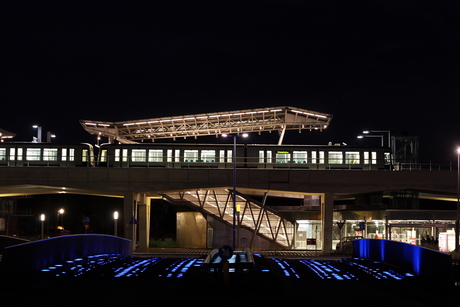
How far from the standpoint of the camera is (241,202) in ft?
166

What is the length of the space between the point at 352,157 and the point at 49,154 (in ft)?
84.5

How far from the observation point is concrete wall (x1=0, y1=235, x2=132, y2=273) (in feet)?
53.5

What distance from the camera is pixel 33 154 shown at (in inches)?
1983

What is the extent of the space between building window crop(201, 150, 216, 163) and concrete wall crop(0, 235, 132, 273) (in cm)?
2231

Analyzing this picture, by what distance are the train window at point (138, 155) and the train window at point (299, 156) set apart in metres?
12.7

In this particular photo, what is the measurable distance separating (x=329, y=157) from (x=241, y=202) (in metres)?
8.39

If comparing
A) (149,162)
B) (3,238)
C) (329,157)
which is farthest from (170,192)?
(3,238)

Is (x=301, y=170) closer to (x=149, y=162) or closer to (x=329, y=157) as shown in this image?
(x=329, y=157)

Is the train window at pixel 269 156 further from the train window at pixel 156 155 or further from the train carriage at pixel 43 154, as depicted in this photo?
the train carriage at pixel 43 154

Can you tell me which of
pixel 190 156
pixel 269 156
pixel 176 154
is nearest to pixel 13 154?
pixel 176 154

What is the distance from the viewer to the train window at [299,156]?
164 ft

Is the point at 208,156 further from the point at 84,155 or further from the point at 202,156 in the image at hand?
the point at 84,155

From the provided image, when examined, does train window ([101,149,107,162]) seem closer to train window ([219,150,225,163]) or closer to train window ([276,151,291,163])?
train window ([219,150,225,163])

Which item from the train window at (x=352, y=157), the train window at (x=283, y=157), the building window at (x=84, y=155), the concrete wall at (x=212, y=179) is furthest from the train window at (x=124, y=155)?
the train window at (x=352, y=157)
